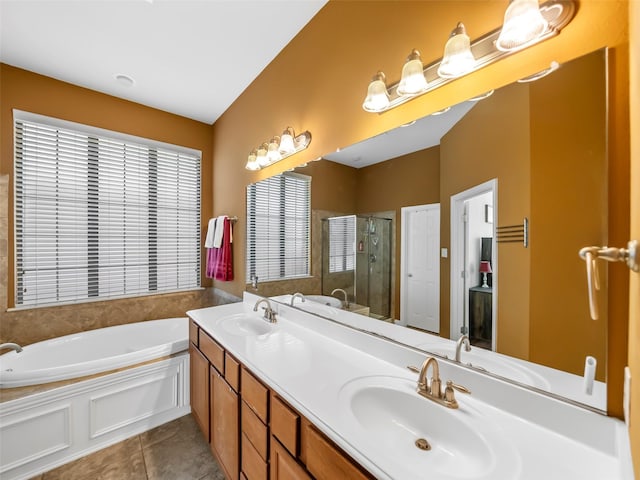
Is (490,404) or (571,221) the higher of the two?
(571,221)

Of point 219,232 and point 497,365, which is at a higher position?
point 219,232

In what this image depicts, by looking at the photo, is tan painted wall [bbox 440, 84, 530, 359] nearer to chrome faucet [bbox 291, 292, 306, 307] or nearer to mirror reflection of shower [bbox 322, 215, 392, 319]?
mirror reflection of shower [bbox 322, 215, 392, 319]

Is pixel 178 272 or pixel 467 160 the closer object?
pixel 467 160

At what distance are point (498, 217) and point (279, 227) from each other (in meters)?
1.59

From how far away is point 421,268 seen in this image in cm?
126

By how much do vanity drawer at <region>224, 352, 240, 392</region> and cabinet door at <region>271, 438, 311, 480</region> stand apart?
15.1 inches

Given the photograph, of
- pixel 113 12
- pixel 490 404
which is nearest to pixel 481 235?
pixel 490 404

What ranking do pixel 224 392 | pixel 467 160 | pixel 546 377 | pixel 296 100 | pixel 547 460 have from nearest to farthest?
pixel 547 460 < pixel 546 377 < pixel 467 160 < pixel 224 392 < pixel 296 100

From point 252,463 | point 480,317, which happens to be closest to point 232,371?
point 252,463

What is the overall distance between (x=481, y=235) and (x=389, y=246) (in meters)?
0.47

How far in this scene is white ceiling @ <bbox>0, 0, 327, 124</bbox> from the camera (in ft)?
5.59

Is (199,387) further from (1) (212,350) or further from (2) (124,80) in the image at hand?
(2) (124,80)

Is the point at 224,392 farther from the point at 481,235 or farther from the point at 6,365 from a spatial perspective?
the point at 6,365

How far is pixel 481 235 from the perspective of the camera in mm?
1004
